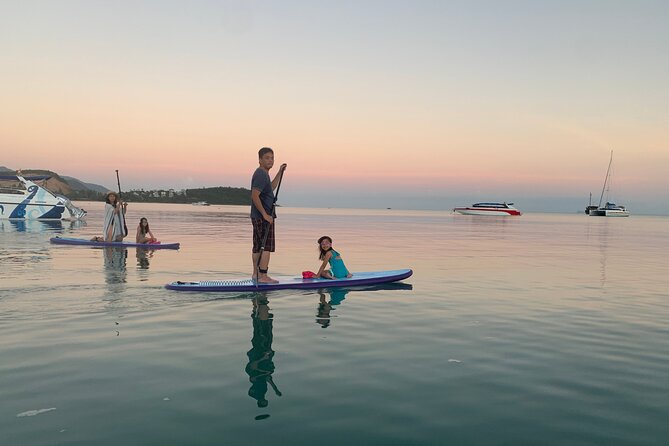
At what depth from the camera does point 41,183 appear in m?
52.2

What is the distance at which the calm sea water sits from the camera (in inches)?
199

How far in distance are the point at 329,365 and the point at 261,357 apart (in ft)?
3.55

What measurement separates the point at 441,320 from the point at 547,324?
2217 millimetres

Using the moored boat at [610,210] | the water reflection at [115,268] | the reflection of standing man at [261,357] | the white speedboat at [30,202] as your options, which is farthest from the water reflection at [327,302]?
the moored boat at [610,210]

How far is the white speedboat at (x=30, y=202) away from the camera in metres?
49.2

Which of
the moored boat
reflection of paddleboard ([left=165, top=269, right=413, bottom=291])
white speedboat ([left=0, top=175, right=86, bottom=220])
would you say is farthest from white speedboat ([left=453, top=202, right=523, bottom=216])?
reflection of paddleboard ([left=165, top=269, right=413, bottom=291])

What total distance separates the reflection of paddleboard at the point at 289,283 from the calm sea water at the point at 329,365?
0.31m

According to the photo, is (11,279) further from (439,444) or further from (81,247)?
(439,444)

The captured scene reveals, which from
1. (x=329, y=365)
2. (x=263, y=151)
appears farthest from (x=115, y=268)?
(x=329, y=365)

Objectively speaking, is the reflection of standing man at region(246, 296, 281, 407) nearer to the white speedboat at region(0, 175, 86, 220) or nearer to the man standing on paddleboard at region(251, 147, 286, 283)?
the man standing on paddleboard at region(251, 147, 286, 283)

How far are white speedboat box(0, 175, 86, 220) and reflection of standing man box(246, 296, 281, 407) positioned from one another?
1873 inches

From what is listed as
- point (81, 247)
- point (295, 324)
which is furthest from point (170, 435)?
point (81, 247)

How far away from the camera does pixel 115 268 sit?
56.6 feet

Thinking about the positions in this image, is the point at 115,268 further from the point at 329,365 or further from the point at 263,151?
the point at 329,365
